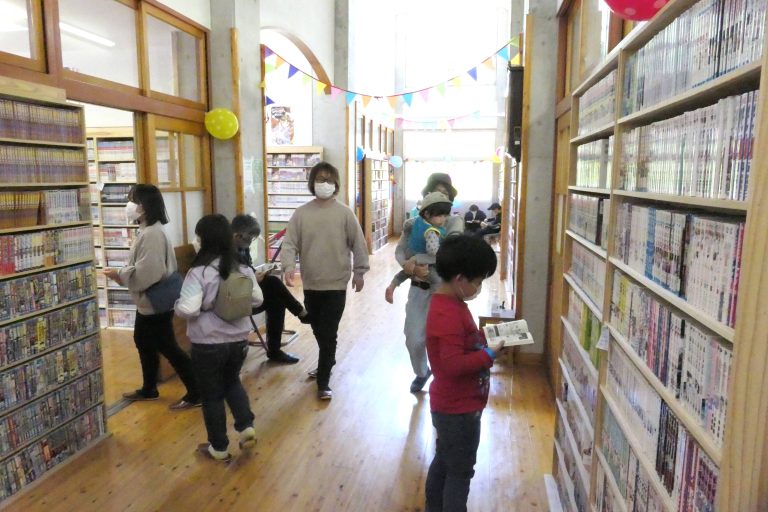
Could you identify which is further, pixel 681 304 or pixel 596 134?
pixel 596 134

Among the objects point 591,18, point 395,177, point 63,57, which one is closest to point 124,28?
point 63,57

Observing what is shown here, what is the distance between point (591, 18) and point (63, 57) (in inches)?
A: 124

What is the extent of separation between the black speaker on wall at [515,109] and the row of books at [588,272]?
6.34ft

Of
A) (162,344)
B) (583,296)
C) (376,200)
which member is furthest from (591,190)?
(376,200)

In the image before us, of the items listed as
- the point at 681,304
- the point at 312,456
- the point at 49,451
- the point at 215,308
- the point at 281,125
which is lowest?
the point at 312,456

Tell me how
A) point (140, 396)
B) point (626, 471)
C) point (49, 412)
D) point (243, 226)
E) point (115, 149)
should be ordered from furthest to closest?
point (115, 149), point (243, 226), point (140, 396), point (49, 412), point (626, 471)

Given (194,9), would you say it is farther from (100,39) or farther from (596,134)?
(596,134)

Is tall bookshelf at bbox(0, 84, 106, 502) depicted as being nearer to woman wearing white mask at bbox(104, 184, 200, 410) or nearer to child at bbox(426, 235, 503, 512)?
woman wearing white mask at bbox(104, 184, 200, 410)

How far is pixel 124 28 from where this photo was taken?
12.2 feet

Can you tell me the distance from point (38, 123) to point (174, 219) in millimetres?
1724

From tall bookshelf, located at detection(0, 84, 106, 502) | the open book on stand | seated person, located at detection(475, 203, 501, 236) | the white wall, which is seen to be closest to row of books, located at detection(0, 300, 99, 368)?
tall bookshelf, located at detection(0, 84, 106, 502)

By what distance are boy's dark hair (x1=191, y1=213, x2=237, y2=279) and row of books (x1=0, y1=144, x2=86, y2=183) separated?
811mm

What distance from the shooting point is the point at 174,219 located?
167 inches

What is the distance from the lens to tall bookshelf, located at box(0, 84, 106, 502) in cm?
240
